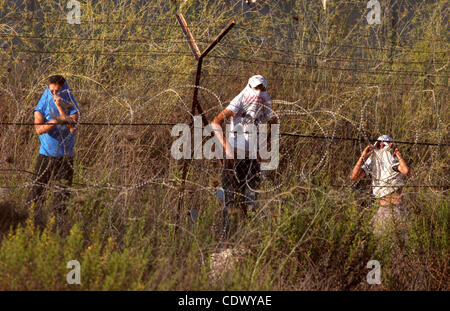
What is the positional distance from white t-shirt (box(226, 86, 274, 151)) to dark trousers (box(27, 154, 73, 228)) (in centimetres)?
131

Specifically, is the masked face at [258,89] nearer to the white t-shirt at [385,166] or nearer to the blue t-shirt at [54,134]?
the white t-shirt at [385,166]

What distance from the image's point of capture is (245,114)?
5.24 metres

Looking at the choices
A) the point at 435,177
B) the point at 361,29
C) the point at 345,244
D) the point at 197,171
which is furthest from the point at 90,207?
the point at 361,29

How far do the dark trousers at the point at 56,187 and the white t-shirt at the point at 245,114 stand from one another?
51.5 inches

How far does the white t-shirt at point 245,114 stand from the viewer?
5207 millimetres

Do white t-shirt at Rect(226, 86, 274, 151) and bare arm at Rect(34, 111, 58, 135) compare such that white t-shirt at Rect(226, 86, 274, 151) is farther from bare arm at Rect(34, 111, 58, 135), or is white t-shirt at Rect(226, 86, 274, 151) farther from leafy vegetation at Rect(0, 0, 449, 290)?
bare arm at Rect(34, 111, 58, 135)

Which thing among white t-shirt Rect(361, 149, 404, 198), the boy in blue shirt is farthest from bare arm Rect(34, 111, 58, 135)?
white t-shirt Rect(361, 149, 404, 198)

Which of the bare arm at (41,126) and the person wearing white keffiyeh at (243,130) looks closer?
the bare arm at (41,126)

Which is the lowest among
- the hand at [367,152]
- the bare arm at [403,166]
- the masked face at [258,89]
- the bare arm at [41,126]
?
the bare arm at [403,166]

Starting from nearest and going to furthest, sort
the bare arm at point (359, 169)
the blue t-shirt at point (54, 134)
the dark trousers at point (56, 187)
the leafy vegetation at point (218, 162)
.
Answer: the leafy vegetation at point (218, 162)
the dark trousers at point (56, 187)
the blue t-shirt at point (54, 134)
the bare arm at point (359, 169)

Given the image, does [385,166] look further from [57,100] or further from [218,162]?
[57,100]

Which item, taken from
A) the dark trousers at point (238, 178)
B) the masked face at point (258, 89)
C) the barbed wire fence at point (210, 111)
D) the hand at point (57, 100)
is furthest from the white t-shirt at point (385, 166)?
the hand at point (57, 100)

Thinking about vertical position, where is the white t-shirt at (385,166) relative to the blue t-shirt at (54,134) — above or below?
below

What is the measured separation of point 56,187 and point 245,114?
1585mm
